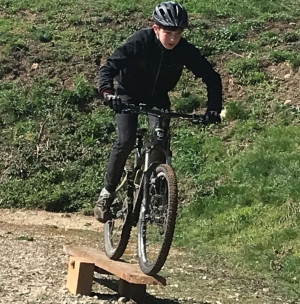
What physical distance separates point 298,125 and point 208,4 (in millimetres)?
7980

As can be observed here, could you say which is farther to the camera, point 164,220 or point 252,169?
point 252,169

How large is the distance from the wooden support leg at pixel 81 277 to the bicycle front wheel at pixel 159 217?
24.4 inches

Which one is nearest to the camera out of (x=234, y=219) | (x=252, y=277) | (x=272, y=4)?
(x=252, y=277)

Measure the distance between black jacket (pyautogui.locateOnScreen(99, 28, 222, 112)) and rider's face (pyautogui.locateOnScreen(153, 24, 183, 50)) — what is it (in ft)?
0.24

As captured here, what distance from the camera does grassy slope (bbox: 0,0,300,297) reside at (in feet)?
35.4

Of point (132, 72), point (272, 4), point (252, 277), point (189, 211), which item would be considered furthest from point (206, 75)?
point (272, 4)

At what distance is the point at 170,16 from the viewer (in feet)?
20.3

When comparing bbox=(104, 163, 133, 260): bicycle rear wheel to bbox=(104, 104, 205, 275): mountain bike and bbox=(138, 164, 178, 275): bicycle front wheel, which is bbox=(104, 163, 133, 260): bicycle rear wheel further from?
bbox=(138, 164, 178, 275): bicycle front wheel

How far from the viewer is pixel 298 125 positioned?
541 inches

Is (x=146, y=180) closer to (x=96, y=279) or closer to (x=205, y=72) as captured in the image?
(x=205, y=72)

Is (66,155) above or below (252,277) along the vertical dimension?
above

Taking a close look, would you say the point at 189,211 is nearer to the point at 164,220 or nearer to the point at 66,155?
the point at 66,155

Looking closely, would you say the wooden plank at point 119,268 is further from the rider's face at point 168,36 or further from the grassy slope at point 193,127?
the grassy slope at point 193,127

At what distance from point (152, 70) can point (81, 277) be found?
7.12ft
